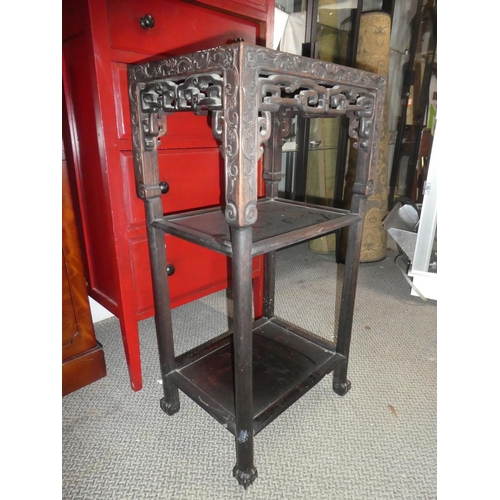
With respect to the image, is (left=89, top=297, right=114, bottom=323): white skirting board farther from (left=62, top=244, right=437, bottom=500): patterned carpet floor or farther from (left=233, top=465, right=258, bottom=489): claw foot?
(left=233, top=465, right=258, bottom=489): claw foot

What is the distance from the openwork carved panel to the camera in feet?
1.77

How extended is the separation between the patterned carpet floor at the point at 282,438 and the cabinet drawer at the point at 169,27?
2.97 ft

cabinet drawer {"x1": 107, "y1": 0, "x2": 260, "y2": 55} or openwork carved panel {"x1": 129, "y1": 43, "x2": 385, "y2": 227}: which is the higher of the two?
cabinet drawer {"x1": 107, "y1": 0, "x2": 260, "y2": 55}

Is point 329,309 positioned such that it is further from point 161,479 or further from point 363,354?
point 161,479

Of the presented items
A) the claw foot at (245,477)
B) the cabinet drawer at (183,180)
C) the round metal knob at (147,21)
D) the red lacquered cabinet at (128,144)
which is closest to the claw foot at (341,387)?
the claw foot at (245,477)

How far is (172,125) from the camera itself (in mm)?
933

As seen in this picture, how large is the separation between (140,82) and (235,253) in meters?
0.39

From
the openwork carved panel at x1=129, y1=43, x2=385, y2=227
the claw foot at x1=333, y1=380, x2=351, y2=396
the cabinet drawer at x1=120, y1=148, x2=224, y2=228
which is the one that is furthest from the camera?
the claw foot at x1=333, y1=380, x2=351, y2=396

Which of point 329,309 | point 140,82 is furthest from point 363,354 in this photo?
point 140,82

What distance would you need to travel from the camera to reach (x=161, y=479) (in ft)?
2.60

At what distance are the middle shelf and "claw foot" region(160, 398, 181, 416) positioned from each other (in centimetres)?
48

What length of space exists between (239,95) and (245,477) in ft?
2.44

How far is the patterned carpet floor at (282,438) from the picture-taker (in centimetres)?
78

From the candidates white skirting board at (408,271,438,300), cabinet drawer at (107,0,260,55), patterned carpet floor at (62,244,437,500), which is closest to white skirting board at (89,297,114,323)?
patterned carpet floor at (62,244,437,500)
